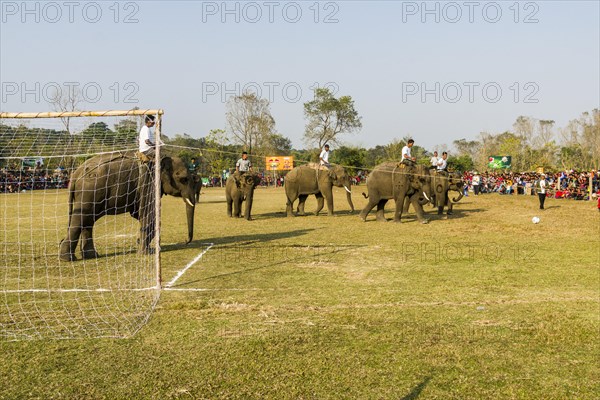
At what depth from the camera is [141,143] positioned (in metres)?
10.2

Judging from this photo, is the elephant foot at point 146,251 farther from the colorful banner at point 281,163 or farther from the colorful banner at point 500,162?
the colorful banner at point 500,162

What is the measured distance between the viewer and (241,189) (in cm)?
1847

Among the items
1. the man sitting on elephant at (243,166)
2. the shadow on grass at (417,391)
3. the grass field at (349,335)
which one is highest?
the man sitting on elephant at (243,166)

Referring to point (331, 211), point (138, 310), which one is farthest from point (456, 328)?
point (331, 211)

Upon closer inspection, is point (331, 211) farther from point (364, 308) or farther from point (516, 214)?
point (364, 308)

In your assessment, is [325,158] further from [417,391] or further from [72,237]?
[417,391]

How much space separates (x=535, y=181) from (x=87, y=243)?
35.1 metres

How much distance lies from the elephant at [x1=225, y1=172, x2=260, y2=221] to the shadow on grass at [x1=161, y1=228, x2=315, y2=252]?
11.6 feet

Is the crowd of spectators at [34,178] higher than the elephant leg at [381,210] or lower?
higher

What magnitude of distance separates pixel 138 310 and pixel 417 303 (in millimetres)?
3476

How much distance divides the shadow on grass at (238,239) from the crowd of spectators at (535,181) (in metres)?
17.7

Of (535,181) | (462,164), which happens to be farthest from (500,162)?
(535,181)

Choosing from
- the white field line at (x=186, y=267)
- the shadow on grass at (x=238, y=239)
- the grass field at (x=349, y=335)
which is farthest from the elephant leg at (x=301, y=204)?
the grass field at (x=349, y=335)

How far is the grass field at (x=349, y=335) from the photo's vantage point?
446 cm
